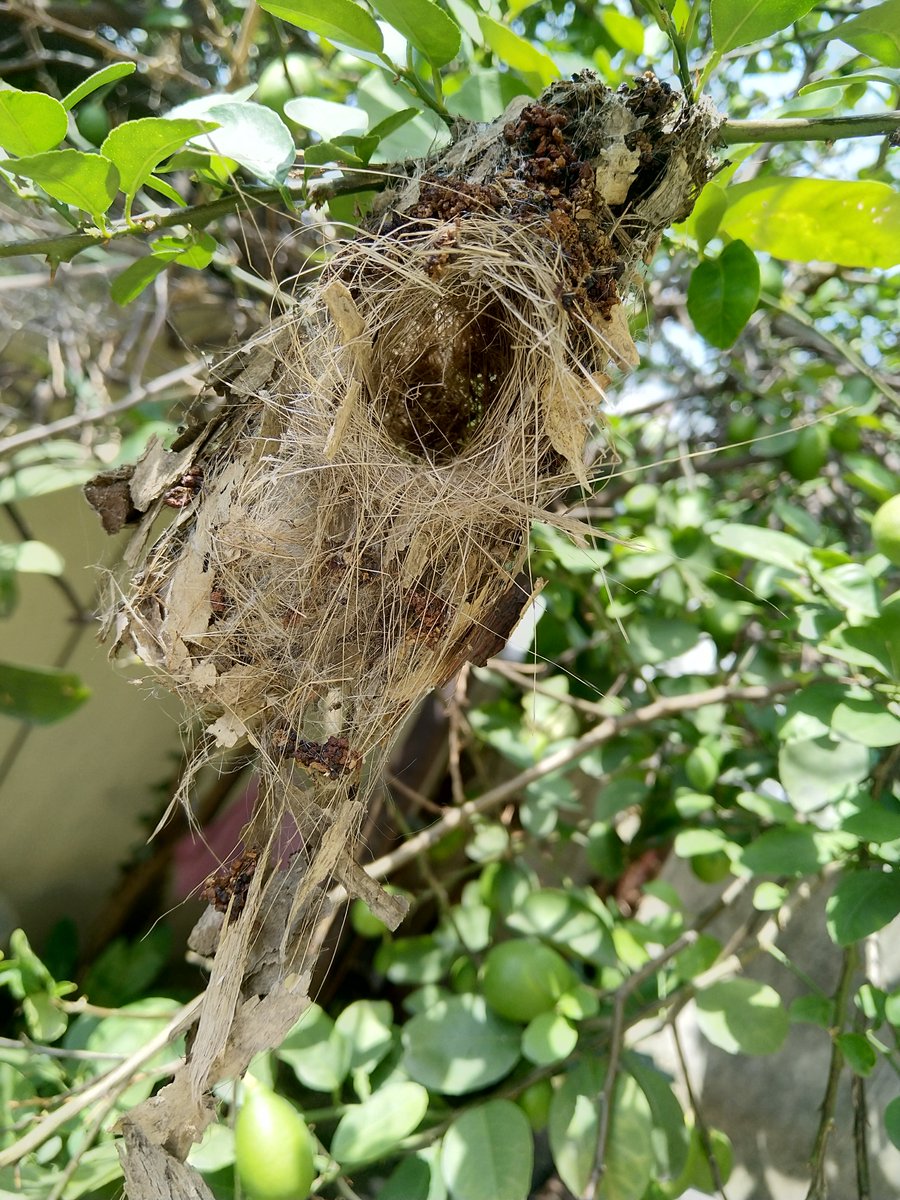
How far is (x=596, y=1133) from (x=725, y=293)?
66 centimetres

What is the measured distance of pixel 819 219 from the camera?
1.62ft

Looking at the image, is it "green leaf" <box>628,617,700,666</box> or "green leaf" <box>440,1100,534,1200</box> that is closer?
"green leaf" <box>440,1100,534,1200</box>

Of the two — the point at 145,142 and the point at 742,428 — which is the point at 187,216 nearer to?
the point at 145,142

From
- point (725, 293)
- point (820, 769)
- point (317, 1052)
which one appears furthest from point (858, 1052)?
point (725, 293)

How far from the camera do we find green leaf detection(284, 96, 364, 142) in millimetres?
462

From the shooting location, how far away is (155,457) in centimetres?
48

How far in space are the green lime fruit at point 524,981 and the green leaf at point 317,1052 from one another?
5.6 inches

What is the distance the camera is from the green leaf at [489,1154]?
610mm

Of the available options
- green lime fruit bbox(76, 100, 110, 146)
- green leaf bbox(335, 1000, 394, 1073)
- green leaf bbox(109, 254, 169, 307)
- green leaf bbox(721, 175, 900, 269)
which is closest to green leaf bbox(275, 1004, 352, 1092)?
green leaf bbox(335, 1000, 394, 1073)

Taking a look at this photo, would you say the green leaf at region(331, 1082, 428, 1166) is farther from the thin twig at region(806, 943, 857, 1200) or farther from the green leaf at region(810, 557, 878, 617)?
the green leaf at region(810, 557, 878, 617)

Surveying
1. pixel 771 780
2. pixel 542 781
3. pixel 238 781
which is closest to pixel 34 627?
pixel 238 781

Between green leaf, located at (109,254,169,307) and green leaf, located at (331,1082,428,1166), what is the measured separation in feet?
2.03

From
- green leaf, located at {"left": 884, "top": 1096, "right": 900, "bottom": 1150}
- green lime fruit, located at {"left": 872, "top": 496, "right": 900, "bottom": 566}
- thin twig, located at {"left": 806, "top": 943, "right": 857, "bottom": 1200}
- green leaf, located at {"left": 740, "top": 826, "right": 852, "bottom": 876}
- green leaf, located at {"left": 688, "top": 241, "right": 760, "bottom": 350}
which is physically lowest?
thin twig, located at {"left": 806, "top": 943, "right": 857, "bottom": 1200}

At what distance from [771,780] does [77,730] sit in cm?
99
